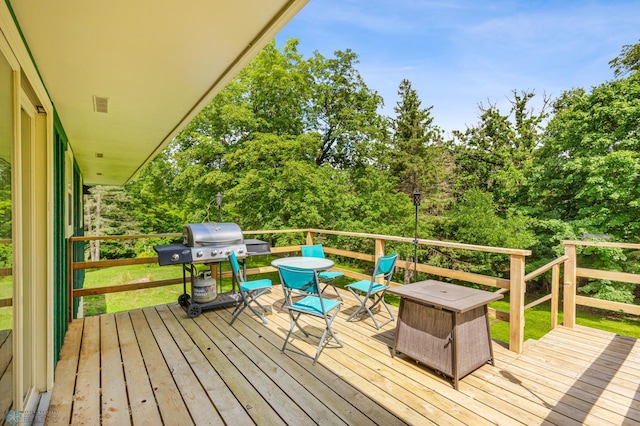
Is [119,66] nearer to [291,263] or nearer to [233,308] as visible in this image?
[291,263]

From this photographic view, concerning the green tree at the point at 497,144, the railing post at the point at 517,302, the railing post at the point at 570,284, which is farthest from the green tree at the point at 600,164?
the railing post at the point at 517,302

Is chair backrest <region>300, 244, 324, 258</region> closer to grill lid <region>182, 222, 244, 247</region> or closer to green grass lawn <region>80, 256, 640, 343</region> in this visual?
grill lid <region>182, 222, 244, 247</region>

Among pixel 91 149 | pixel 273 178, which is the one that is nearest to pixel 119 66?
pixel 91 149

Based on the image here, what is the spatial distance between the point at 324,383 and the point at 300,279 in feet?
2.98

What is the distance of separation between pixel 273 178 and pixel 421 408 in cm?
831

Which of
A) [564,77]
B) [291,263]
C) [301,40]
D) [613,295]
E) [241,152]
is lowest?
[613,295]

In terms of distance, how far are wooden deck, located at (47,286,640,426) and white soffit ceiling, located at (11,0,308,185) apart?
7.90 ft

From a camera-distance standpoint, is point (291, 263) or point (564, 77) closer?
point (291, 263)

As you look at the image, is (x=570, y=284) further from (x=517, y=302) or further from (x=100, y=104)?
(x=100, y=104)

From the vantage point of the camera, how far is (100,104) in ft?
9.78

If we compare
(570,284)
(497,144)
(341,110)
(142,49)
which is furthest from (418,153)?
(142,49)

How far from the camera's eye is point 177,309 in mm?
4430

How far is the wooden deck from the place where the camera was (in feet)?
6.93

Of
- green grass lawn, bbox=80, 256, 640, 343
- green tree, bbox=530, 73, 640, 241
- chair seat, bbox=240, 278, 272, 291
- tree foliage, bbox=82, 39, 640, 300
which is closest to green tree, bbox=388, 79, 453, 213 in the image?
tree foliage, bbox=82, 39, 640, 300
